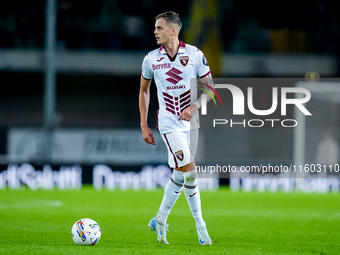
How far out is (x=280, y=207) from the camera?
13.4 metres

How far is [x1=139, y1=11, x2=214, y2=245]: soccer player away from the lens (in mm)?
7191

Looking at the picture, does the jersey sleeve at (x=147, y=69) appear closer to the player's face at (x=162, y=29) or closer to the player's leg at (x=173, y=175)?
the player's face at (x=162, y=29)

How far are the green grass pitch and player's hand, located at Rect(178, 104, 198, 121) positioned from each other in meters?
1.26

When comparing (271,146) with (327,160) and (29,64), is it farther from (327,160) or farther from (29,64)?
(29,64)

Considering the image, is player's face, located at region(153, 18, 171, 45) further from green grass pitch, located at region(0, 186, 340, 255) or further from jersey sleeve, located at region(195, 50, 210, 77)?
green grass pitch, located at region(0, 186, 340, 255)

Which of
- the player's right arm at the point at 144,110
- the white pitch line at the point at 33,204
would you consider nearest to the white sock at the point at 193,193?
the player's right arm at the point at 144,110

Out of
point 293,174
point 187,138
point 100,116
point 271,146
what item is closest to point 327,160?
point 293,174

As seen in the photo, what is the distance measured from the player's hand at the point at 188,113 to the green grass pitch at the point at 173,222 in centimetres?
126

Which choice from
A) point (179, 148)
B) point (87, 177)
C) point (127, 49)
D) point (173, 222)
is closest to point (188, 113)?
point (179, 148)

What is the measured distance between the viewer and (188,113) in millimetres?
7102

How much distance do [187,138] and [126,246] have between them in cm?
123

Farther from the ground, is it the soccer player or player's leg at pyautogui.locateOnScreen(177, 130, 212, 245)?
the soccer player

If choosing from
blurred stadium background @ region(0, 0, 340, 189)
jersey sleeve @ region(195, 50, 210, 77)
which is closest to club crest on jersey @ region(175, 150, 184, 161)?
jersey sleeve @ region(195, 50, 210, 77)

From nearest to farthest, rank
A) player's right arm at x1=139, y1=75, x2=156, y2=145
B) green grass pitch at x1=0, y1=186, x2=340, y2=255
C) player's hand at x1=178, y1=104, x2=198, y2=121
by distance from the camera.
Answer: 1. player's hand at x1=178, y1=104, x2=198, y2=121
2. green grass pitch at x1=0, y1=186, x2=340, y2=255
3. player's right arm at x1=139, y1=75, x2=156, y2=145
